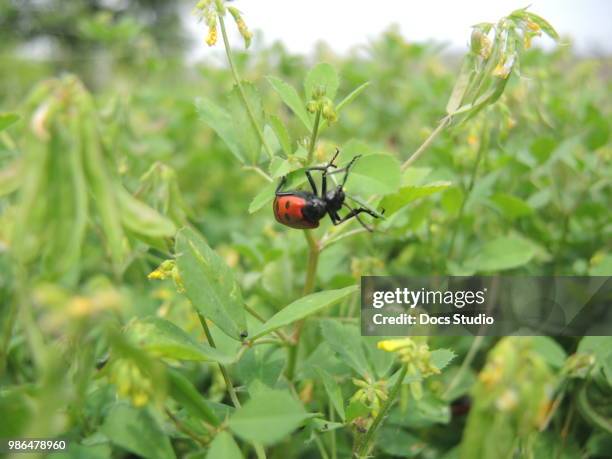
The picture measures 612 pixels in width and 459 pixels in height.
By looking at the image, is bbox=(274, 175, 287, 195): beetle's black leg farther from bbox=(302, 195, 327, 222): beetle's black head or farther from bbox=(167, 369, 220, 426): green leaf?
bbox=(167, 369, 220, 426): green leaf

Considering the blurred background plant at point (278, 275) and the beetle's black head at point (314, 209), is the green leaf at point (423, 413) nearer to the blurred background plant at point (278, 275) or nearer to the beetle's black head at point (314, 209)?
the blurred background plant at point (278, 275)

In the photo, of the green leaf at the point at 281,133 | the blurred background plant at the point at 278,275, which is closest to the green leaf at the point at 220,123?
the blurred background plant at the point at 278,275

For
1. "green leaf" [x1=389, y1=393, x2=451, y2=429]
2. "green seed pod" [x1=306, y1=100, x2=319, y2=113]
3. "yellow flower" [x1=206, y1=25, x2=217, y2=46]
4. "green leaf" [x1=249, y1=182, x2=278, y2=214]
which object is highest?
"yellow flower" [x1=206, y1=25, x2=217, y2=46]

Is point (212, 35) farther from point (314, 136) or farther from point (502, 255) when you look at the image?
point (502, 255)

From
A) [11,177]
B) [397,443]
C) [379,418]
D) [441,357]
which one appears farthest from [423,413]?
[11,177]

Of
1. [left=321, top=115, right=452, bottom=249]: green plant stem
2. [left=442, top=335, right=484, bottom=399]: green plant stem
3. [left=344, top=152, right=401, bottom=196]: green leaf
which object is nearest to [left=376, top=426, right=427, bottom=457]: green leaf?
[left=442, top=335, right=484, bottom=399]: green plant stem

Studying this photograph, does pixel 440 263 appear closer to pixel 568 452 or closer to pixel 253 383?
pixel 568 452
